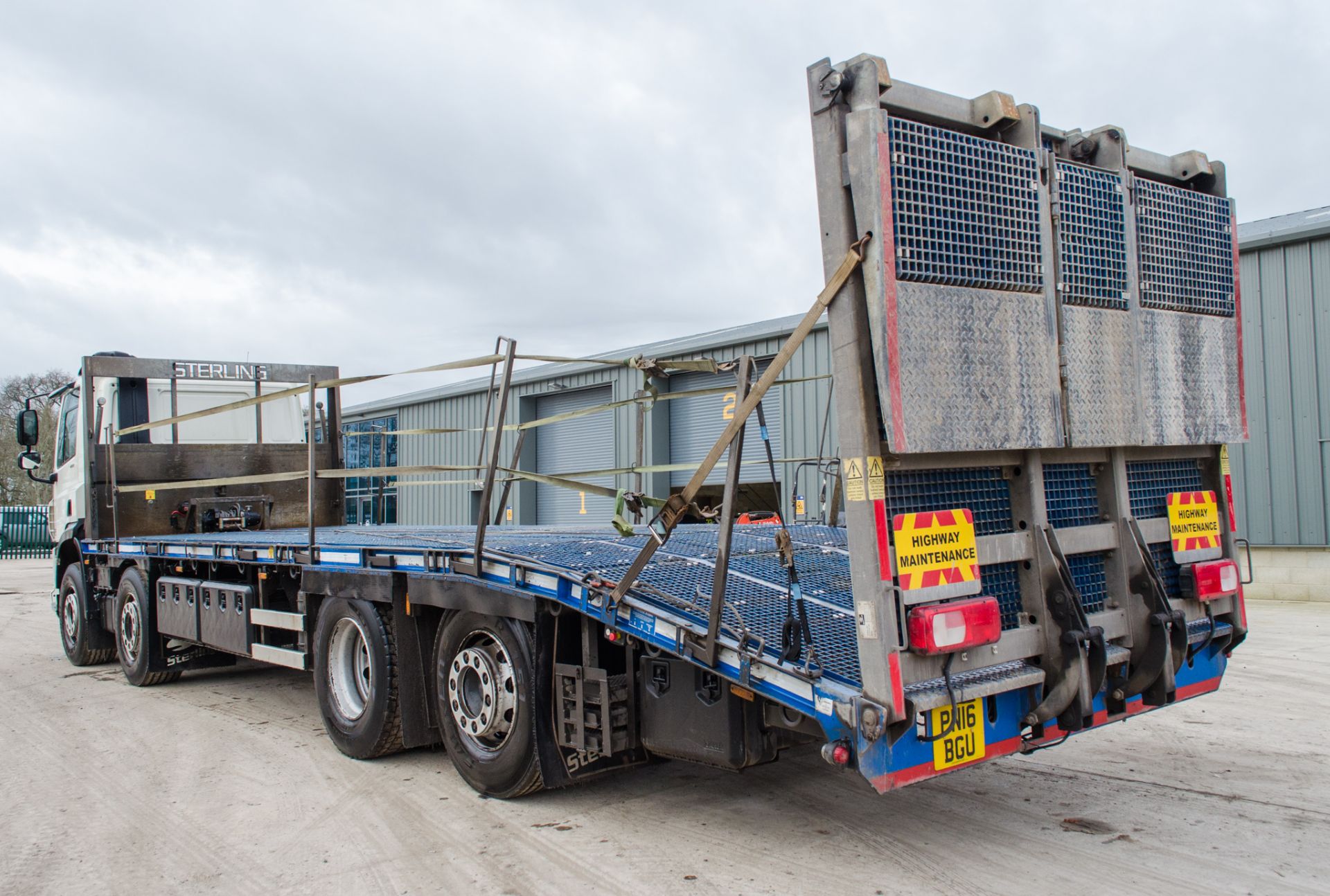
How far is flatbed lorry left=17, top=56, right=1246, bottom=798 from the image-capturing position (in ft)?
11.8

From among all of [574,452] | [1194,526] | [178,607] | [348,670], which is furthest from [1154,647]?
[574,452]

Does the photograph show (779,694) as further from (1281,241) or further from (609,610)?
(1281,241)

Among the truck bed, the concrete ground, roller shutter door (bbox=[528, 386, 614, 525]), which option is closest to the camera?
the concrete ground

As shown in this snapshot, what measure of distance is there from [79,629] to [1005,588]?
969 centimetres

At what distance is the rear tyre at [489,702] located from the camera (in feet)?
15.5

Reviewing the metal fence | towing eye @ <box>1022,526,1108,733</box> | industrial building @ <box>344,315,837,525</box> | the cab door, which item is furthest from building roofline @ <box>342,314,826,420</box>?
the metal fence

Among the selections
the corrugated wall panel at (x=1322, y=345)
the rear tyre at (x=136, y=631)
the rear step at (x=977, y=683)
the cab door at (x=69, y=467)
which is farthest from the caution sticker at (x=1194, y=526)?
the corrugated wall panel at (x=1322, y=345)

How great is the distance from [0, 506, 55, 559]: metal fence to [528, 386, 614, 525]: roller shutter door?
22313 millimetres

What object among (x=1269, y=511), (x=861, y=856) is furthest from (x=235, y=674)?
(x=1269, y=511)

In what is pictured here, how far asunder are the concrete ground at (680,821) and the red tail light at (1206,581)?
1.05m

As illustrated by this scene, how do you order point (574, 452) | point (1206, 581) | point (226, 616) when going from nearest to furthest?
point (1206, 581), point (226, 616), point (574, 452)

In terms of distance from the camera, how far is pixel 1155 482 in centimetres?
468

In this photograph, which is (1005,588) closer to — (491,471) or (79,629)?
(491,471)

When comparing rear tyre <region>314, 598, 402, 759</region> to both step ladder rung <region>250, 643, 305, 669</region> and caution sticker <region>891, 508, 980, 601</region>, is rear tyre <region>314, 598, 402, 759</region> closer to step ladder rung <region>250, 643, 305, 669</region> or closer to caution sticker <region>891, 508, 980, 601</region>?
step ladder rung <region>250, 643, 305, 669</region>
